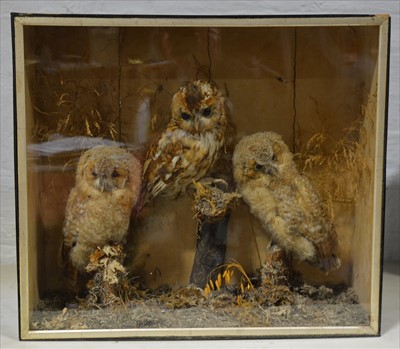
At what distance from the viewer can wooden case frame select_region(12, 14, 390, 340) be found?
116 centimetres

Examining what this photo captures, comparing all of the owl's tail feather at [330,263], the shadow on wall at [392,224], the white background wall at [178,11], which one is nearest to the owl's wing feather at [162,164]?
the owl's tail feather at [330,263]

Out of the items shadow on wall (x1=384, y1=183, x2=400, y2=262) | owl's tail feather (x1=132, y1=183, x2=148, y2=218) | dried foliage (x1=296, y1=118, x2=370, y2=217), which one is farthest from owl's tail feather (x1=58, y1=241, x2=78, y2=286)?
shadow on wall (x1=384, y1=183, x2=400, y2=262)

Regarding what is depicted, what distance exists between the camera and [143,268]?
1.26 metres

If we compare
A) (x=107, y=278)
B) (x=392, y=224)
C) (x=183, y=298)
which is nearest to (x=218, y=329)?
(x=183, y=298)

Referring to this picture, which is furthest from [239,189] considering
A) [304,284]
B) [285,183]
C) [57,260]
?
[57,260]

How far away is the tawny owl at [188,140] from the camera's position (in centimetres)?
122

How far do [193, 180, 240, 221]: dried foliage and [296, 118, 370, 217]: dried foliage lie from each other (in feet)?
0.43

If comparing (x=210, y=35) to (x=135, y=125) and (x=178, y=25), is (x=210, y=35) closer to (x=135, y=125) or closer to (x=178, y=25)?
(x=178, y=25)

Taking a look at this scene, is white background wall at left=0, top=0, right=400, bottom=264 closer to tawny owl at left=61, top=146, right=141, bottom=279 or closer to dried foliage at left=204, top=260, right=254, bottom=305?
tawny owl at left=61, top=146, right=141, bottom=279

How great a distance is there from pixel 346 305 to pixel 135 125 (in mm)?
466

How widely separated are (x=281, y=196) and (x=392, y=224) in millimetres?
568

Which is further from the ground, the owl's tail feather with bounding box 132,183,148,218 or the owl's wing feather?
the owl's wing feather

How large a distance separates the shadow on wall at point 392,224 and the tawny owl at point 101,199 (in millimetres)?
710

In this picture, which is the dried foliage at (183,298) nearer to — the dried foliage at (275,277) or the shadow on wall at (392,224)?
the dried foliage at (275,277)
